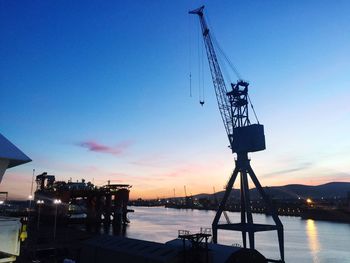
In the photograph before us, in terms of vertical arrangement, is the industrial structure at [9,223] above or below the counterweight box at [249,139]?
below

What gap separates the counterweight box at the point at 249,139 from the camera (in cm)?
7069

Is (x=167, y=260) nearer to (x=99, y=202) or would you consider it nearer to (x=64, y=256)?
(x=64, y=256)

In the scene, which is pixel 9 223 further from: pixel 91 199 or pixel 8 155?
pixel 91 199

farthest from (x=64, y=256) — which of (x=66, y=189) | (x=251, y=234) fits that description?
(x=66, y=189)

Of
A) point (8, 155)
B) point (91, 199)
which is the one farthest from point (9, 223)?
point (91, 199)

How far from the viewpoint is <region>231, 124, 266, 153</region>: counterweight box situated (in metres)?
70.7

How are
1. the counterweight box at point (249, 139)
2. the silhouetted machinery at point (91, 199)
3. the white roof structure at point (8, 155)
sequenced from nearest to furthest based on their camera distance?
the white roof structure at point (8, 155) < the counterweight box at point (249, 139) < the silhouetted machinery at point (91, 199)

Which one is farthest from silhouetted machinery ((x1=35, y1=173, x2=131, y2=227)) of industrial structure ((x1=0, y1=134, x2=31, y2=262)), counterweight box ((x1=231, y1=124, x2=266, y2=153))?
industrial structure ((x1=0, y1=134, x2=31, y2=262))

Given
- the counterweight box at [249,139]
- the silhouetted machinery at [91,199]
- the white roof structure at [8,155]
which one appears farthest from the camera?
the silhouetted machinery at [91,199]

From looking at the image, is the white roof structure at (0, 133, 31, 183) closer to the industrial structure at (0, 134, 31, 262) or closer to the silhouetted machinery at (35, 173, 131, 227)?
the industrial structure at (0, 134, 31, 262)

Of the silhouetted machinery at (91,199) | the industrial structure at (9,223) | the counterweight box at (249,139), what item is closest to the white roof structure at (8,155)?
the industrial structure at (9,223)

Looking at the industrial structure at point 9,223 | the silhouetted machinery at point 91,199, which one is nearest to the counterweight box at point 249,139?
the industrial structure at point 9,223

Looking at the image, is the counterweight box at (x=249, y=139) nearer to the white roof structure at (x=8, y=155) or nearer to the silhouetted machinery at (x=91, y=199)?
the white roof structure at (x=8, y=155)

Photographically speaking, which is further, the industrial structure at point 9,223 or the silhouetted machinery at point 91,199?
the silhouetted machinery at point 91,199
